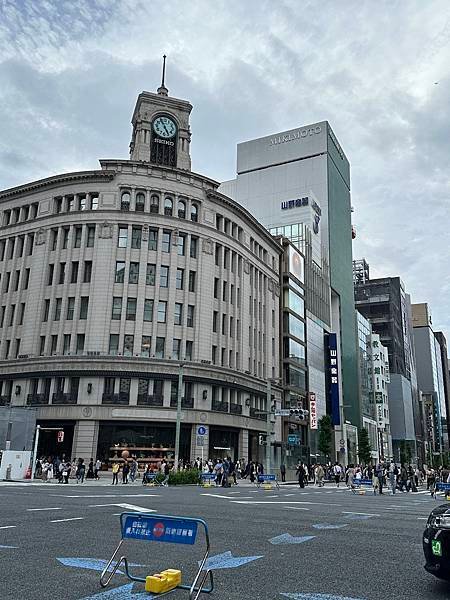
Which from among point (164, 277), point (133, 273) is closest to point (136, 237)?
point (133, 273)

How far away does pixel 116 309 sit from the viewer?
4953cm

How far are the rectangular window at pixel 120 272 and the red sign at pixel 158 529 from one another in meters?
44.7

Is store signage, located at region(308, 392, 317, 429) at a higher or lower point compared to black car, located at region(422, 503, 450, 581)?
higher

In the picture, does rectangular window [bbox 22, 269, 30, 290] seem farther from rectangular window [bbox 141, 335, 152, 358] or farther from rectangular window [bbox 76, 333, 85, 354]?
rectangular window [bbox 141, 335, 152, 358]

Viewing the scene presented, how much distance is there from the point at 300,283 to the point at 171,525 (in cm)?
7020

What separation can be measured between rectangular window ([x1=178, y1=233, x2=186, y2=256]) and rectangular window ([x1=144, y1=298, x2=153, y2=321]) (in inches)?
237

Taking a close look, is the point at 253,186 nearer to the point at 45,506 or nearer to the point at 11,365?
the point at 11,365

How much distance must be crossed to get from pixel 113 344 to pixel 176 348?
593 cm

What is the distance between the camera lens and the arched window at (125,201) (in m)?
52.5

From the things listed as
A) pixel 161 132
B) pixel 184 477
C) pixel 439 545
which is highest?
pixel 161 132

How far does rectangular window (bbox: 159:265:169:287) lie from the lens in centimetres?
5152

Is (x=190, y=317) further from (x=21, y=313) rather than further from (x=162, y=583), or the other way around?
(x=162, y=583)

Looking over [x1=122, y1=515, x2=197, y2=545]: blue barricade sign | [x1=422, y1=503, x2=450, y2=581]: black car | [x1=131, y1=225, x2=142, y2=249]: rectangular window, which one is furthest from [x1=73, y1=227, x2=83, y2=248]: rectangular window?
[x1=422, y1=503, x2=450, y2=581]: black car

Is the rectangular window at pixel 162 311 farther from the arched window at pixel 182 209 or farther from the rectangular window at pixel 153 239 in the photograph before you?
the arched window at pixel 182 209
